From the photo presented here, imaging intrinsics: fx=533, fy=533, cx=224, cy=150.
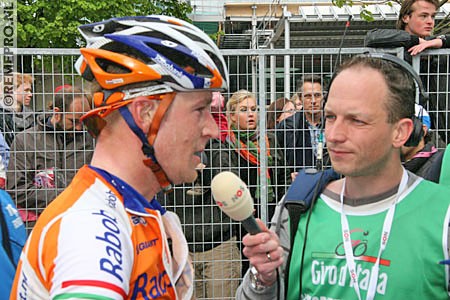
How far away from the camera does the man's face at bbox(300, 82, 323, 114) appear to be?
15.8 feet

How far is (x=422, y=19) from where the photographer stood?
5117mm

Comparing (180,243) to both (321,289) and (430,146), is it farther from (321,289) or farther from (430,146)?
(430,146)

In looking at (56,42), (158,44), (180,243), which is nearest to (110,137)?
(158,44)

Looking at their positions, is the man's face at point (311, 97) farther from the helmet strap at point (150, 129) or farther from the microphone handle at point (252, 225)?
the helmet strap at point (150, 129)

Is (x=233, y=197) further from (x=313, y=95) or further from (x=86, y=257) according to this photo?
(x=313, y=95)

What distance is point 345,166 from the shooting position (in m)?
2.27

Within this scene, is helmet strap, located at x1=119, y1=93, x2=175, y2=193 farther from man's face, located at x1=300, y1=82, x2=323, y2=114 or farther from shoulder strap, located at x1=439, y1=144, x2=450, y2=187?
man's face, located at x1=300, y1=82, x2=323, y2=114

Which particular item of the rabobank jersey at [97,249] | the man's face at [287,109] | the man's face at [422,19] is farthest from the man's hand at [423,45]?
the rabobank jersey at [97,249]

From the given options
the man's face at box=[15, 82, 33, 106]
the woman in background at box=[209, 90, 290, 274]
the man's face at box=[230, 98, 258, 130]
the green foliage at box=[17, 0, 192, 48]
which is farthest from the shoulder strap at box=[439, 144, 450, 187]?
the green foliage at box=[17, 0, 192, 48]

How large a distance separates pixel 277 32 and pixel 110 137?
1305 cm

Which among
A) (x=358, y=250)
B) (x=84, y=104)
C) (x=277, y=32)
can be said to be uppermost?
(x=277, y=32)

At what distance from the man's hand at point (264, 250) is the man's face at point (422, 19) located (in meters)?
3.83

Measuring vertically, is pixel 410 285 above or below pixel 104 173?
below

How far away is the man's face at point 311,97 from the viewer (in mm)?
4816
